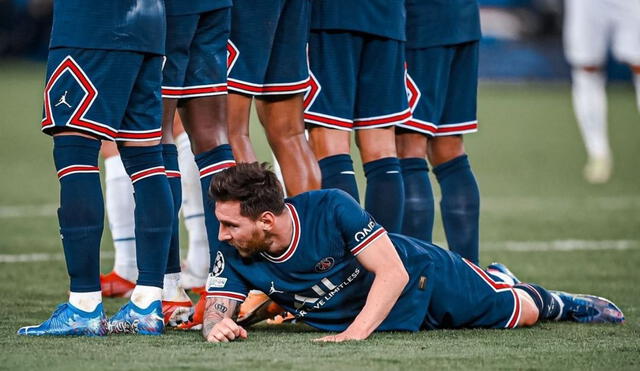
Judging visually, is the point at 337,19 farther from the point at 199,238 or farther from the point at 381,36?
the point at 199,238

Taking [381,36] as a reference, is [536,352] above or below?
below

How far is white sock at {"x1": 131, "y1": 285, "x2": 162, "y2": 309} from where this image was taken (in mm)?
4234

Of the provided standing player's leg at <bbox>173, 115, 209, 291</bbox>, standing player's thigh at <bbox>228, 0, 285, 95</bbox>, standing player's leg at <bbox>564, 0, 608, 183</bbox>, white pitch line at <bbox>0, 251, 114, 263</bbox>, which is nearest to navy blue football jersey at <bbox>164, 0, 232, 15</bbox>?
standing player's thigh at <bbox>228, 0, 285, 95</bbox>

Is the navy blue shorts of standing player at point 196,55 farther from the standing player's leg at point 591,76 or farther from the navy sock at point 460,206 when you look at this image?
the standing player's leg at point 591,76

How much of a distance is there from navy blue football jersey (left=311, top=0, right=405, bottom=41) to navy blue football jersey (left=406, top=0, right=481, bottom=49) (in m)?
0.36

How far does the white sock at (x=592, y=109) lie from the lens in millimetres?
11281

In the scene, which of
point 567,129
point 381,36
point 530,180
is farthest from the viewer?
point 567,129

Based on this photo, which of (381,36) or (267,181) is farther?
(381,36)

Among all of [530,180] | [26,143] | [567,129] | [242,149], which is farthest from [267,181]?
[567,129]

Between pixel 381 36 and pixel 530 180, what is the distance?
253 inches

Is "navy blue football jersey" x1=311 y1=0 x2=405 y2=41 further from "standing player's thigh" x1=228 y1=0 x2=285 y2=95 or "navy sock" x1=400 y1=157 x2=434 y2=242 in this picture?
"navy sock" x1=400 y1=157 x2=434 y2=242

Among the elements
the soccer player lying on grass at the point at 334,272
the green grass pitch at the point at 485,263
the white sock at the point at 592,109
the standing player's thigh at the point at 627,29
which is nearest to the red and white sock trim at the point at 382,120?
the soccer player lying on grass at the point at 334,272

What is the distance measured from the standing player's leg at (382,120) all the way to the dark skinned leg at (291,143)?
0.31m

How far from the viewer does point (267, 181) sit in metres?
4.06
